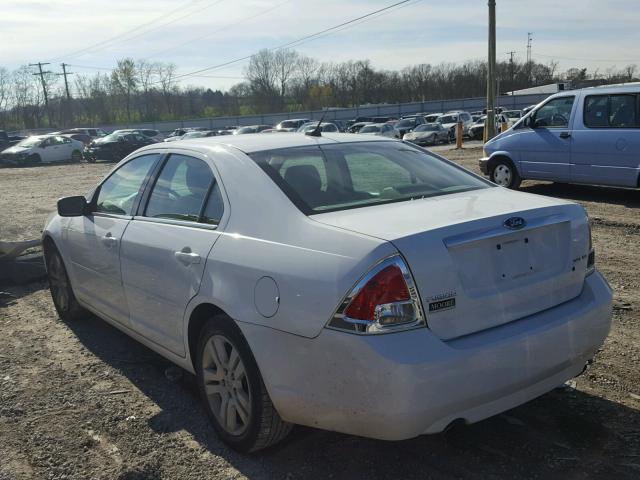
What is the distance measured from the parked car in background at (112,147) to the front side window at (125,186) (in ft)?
92.5

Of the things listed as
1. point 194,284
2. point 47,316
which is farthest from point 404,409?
point 47,316

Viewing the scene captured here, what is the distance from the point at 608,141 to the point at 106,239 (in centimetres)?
849

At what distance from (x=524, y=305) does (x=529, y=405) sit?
102 centimetres

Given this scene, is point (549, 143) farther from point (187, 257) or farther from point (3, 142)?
point (3, 142)

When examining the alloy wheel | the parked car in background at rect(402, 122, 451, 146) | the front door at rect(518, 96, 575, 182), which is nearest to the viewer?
the alloy wheel

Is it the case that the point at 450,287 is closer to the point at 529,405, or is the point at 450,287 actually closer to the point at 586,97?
the point at 529,405

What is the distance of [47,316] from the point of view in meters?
5.69

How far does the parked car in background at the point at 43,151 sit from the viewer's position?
32031mm

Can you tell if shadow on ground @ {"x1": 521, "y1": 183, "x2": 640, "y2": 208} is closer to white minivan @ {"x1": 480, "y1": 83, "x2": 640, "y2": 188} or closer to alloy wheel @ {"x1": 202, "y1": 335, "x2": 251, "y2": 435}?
white minivan @ {"x1": 480, "y1": 83, "x2": 640, "y2": 188}

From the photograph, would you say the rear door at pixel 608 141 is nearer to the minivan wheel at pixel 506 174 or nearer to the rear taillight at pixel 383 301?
the minivan wheel at pixel 506 174

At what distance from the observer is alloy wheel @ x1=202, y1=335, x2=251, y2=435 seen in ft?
10.1

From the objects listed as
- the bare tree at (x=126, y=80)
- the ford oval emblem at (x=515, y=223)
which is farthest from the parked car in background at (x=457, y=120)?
the bare tree at (x=126, y=80)

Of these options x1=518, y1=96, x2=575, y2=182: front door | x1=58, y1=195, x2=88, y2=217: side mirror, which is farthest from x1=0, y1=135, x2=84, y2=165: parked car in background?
x1=58, y1=195, x2=88, y2=217: side mirror

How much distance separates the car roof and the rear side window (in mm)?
7096
